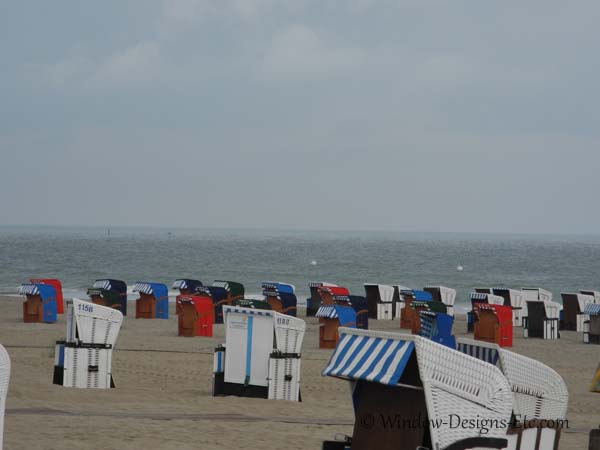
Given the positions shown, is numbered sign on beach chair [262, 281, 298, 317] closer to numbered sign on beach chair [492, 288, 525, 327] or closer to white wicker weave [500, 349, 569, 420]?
numbered sign on beach chair [492, 288, 525, 327]

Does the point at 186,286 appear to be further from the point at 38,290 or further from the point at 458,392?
the point at 458,392

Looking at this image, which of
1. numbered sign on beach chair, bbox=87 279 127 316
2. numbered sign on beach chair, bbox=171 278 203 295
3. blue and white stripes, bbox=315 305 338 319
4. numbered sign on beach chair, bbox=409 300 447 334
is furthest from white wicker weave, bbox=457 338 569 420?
numbered sign on beach chair, bbox=171 278 203 295

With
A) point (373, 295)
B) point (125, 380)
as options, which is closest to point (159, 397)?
point (125, 380)

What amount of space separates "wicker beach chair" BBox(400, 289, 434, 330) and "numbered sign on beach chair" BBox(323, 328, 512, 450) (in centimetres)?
1781

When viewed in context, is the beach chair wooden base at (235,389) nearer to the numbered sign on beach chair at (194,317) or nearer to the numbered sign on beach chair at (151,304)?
the numbered sign on beach chair at (194,317)

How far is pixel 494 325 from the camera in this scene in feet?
74.9

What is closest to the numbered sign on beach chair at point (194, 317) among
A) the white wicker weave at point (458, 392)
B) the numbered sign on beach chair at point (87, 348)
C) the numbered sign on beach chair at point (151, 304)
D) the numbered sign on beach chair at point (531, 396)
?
the numbered sign on beach chair at point (151, 304)

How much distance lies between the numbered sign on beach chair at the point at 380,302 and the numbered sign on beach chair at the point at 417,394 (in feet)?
75.5

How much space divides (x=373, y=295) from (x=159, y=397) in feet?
59.0

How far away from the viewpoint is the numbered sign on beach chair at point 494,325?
74.9 ft

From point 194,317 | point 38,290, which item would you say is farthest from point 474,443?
Answer: point 38,290

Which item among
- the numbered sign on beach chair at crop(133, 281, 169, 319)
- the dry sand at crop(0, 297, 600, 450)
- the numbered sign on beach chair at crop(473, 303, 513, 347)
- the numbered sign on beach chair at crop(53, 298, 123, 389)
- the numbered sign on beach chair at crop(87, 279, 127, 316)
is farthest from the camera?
the numbered sign on beach chair at crop(133, 281, 169, 319)

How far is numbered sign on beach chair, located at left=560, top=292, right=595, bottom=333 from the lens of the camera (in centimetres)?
2858

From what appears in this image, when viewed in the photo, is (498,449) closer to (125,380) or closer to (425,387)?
(425,387)
